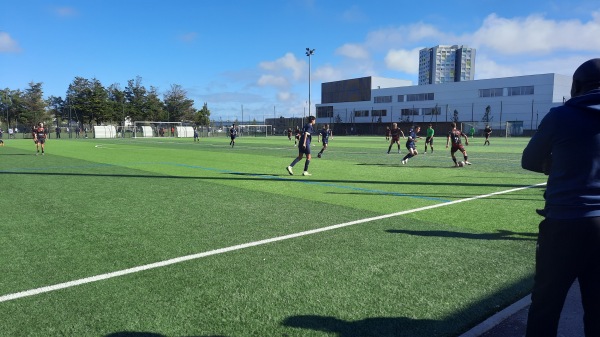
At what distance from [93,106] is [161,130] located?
49.9 ft

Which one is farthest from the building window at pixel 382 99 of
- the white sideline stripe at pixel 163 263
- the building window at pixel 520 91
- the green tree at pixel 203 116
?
the white sideline stripe at pixel 163 263

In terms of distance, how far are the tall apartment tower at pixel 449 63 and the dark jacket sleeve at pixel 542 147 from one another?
15848cm

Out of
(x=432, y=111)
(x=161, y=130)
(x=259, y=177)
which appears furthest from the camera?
(x=432, y=111)

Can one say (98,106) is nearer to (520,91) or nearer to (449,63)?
(520,91)

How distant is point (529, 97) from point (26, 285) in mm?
75639

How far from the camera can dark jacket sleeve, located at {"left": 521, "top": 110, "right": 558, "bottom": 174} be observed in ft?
7.80

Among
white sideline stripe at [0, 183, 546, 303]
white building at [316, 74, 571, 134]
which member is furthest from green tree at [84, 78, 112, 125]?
white sideline stripe at [0, 183, 546, 303]

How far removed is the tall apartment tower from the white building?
188 ft

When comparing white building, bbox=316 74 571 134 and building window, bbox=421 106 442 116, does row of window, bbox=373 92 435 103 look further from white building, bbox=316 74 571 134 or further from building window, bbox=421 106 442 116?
building window, bbox=421 106 442 116

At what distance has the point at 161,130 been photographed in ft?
235

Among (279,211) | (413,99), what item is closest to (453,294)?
(279,211)

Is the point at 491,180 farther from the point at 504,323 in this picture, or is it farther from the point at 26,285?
the point at 26,285

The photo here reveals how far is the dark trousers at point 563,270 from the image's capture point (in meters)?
2.26

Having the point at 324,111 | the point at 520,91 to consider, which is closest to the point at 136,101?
the point at 324,111
